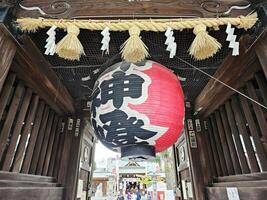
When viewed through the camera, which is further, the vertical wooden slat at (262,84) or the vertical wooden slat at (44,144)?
the vertical wooden slat at (44,144)

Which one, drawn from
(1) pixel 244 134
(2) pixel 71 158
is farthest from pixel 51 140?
(1) pixel 244 134

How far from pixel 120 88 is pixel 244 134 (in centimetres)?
152

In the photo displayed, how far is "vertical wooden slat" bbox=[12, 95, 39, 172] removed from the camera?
194cm

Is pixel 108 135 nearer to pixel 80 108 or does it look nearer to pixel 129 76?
pixel 129 76

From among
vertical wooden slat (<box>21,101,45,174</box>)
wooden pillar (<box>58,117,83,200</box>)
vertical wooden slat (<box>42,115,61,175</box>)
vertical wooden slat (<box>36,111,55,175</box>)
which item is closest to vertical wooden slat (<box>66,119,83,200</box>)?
wooden pillar (<box>58,117,83,200</box>)

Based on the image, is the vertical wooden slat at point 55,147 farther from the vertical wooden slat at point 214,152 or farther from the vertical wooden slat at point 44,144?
the vertical wooden slat at point 214,152

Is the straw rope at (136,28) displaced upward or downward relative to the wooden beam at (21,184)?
upward

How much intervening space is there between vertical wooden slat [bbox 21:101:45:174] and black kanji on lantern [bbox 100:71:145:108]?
1320 mm

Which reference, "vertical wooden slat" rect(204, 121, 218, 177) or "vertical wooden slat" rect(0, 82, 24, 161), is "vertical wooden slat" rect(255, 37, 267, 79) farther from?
"vertical wooden slat" rect(0, 82, 24, 161)

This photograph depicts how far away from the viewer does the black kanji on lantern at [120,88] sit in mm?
1356

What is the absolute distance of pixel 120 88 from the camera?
1.39m

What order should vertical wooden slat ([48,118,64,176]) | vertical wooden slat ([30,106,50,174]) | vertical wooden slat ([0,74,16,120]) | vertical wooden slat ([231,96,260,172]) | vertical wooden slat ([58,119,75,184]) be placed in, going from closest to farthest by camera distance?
vertical wooden slat ([0,74,16,120]), vertical wooden slat ([231,96,260,172]), vertical wooden slat ([30,106,50,174]), vertical wooden slat ([48,118,64,176]), vertical wooden slat ([58,119,75,184])

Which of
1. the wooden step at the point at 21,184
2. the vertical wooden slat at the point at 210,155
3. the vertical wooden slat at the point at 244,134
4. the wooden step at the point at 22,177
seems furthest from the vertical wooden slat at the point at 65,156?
the vertical wooden slat at the point at 244,134

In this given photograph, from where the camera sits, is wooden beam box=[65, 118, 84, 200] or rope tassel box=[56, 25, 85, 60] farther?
wooden beam box=[65, 118, 84, 200]
